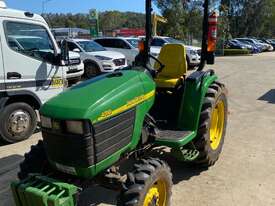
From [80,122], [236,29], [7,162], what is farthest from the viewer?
[236,29]

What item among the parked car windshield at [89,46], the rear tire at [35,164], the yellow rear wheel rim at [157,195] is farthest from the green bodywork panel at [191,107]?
the parked car windshield at [89,46]

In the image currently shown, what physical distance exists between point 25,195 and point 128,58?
15.5 m

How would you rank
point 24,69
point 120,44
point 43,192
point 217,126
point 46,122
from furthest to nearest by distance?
point 120,44, point 24,69, point 217,126, point 46,122, point 43,192

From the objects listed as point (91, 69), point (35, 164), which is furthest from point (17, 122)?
point (91, 69)

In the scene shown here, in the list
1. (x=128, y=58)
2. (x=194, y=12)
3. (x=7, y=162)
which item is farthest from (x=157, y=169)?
(x=194, y=12)

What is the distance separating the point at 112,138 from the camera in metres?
3.87

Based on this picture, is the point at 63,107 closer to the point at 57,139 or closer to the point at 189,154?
the point at 57,139

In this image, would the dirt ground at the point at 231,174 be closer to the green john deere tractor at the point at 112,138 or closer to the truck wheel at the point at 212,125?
the truck wheel at the point at 212,125

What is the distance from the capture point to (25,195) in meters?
3.61

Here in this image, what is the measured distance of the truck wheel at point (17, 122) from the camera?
711 cm

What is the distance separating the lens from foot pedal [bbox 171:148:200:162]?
4.91m

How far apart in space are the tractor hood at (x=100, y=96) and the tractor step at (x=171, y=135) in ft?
1.86

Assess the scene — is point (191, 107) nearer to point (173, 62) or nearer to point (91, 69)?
point (173, 62)

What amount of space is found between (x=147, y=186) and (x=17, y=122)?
13.6 ft
